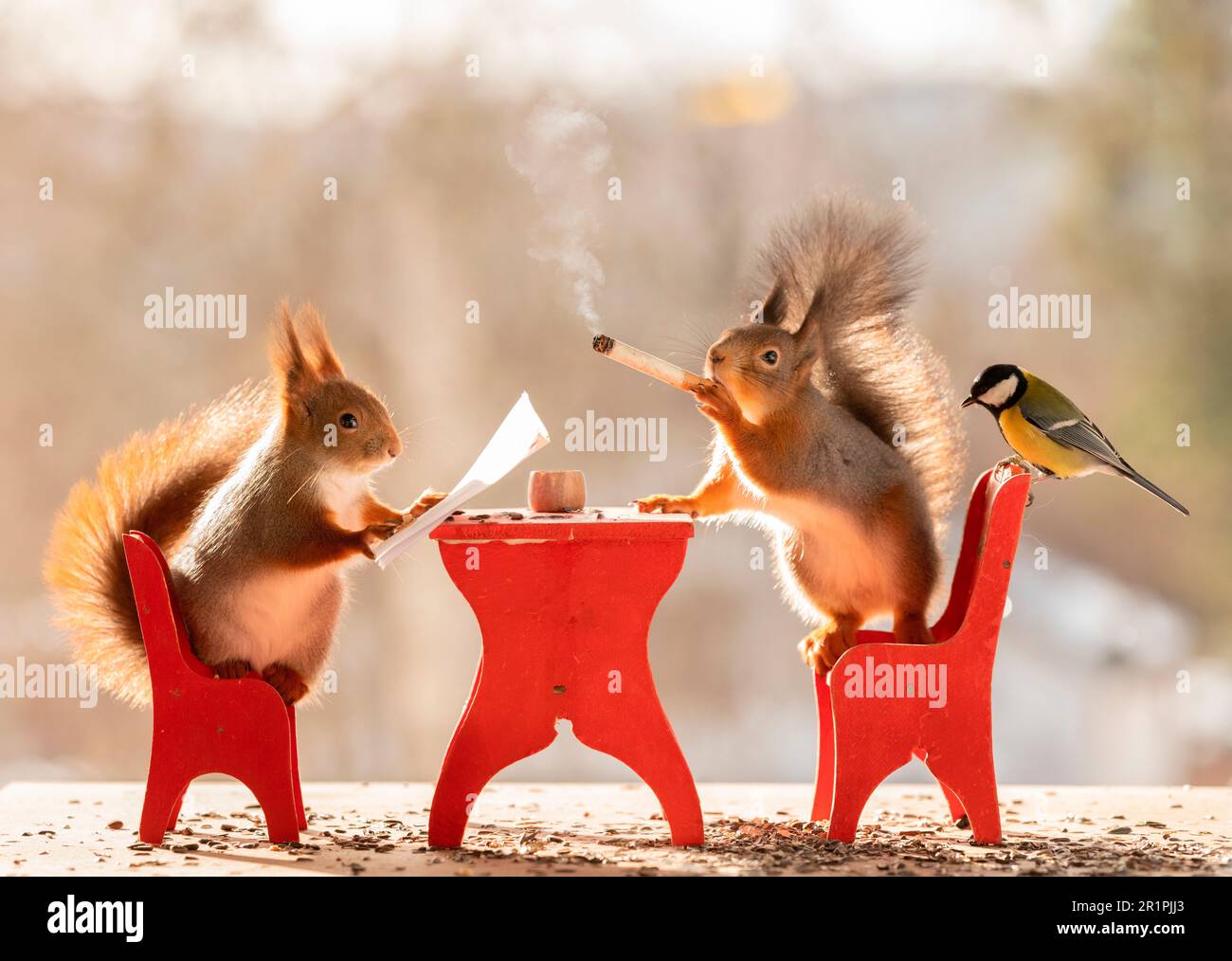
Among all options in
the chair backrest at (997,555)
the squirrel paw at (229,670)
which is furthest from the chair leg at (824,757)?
the squirrel paw at (229,670)

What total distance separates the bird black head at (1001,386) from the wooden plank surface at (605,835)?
0.93m

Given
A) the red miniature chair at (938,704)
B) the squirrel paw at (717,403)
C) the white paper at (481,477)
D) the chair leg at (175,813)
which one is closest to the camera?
the white paper at (481,477)

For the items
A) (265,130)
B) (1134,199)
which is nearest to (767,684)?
(1134,199)

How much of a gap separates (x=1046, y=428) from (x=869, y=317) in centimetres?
49

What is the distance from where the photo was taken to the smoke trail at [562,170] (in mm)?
4168

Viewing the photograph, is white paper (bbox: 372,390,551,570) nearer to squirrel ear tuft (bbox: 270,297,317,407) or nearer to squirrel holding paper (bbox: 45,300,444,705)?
squirrel holding paper (bbox: 45,300,444,705)

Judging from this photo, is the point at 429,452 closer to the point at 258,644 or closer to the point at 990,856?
the point at 258,644

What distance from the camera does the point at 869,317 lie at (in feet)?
10.4

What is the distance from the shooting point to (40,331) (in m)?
4.50

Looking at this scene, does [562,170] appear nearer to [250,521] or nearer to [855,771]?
[250,521]

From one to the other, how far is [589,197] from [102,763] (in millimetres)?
2463

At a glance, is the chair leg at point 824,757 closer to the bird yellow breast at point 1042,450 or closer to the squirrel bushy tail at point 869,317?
the squirrel bushy tail at point 869,317

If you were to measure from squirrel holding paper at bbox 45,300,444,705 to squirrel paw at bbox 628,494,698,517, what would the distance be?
1.49 ft

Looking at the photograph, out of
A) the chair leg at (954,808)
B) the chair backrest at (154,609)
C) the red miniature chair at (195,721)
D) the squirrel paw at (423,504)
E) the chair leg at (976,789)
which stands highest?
the squirrel paw at (423,504)
